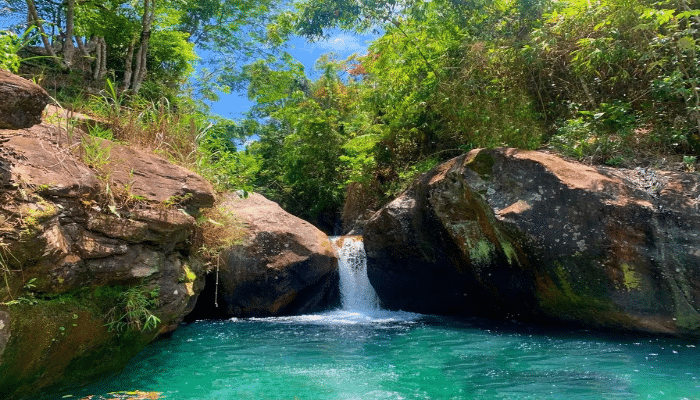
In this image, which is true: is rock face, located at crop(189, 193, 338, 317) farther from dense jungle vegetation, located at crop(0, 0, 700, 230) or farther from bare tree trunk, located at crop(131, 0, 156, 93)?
bare tree trunk, located at crop(131, 0, 156, 93)

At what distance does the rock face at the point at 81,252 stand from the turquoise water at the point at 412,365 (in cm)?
51

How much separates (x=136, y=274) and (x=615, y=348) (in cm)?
584

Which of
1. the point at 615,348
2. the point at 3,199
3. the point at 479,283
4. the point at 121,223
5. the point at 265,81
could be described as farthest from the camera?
the point at 265,81

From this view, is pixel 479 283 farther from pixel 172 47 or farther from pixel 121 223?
pixel 172 47

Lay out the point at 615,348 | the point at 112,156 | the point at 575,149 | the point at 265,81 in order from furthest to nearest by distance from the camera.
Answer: the point at 265,81 → the point at 575,149 → the point at 615,348 → the point at 112,156

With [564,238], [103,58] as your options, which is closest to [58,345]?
[564,238]

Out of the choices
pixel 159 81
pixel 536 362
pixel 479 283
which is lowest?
pixel 536 362

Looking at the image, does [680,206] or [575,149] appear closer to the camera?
[680,206]

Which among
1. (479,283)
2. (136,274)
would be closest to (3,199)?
(136,274)

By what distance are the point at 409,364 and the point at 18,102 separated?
4.71 m

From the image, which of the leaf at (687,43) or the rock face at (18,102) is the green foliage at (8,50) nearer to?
the rock face at (18,102)

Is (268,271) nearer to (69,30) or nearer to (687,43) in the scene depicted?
(69,30)

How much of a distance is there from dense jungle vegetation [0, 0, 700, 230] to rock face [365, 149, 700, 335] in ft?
3.44

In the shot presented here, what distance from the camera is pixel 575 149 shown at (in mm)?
8336
